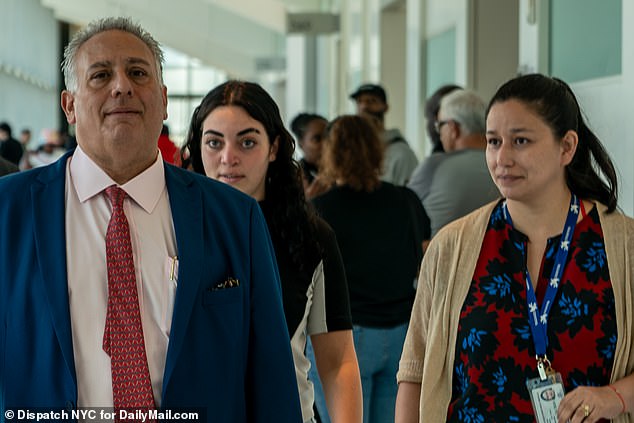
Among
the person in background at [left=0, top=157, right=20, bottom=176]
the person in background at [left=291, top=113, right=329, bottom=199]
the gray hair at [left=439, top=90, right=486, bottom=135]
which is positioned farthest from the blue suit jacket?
the person in background at [left=291, top=113, right=329, bottom=199]

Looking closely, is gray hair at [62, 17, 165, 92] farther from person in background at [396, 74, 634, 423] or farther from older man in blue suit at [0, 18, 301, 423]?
person in background at [396, 74, 634, 423]

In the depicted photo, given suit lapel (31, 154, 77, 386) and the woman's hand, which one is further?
the woman's hand

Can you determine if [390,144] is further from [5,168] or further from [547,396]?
[547,396]

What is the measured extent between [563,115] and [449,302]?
22.2 inches

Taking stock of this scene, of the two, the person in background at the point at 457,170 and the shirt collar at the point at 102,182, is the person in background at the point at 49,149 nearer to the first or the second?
the person in background at the point at 457,170

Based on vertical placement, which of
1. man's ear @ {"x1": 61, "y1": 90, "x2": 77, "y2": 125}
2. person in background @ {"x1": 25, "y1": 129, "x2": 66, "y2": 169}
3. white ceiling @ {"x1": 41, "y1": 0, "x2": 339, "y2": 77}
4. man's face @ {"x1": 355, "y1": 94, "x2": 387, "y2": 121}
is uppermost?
white ceiling @ {"x1": 41, "y1": 0, "x2": 339, "y2": 77}

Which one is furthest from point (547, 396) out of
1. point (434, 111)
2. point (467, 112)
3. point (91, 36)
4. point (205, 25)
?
point (205, 25)

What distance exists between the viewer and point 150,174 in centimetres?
204

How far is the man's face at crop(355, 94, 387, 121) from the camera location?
282 inches

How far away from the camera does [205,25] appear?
28.5 m

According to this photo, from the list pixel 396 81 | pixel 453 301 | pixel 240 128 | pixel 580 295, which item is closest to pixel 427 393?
pixel 453 301

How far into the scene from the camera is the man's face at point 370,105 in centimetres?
715

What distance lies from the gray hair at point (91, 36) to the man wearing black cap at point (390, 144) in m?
4.48

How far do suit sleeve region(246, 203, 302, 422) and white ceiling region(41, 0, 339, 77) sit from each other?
19.2 m
